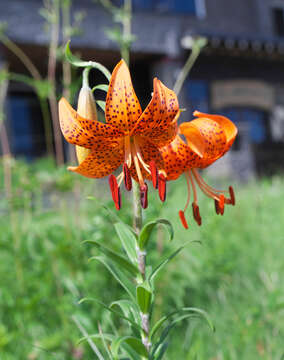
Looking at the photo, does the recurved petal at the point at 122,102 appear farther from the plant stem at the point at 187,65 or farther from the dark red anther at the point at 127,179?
Answer: the plant stem at the point at 187,65

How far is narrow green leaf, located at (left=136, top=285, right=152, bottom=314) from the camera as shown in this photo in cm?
62

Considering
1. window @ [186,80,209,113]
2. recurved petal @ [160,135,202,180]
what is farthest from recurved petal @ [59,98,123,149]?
window @ [186,80,209,113]

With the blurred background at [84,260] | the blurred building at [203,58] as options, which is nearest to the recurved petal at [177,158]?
the blurred background at [84,260]

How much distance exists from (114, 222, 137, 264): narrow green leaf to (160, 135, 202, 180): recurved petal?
118 mm

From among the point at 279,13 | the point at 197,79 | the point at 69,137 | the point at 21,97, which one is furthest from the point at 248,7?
the point at 69,137

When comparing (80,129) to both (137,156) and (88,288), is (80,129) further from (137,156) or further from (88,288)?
(88,288)

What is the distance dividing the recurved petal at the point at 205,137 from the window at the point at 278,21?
9.97 m

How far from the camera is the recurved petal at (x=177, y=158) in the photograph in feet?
2.35

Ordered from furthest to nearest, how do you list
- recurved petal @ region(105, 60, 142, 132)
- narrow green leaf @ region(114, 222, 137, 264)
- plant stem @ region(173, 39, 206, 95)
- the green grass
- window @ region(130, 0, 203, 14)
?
window @ region(130, 0, 203, 14), plant stem @ region(173, 39, 206, 95), the green grass, narrow green leaf @ region(114, 222, 137, 264), recurved petal @ region(105, 60, 142, 132)

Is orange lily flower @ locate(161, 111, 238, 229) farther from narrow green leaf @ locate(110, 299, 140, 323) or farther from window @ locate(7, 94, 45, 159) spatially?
window @ locate(7, 94, 45, 159)

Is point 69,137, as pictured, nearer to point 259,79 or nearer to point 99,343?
point 99,343

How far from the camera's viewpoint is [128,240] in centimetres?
70

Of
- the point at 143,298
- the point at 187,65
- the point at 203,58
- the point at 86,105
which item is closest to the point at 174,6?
the point at 203,58

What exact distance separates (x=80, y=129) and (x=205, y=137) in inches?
8.5
